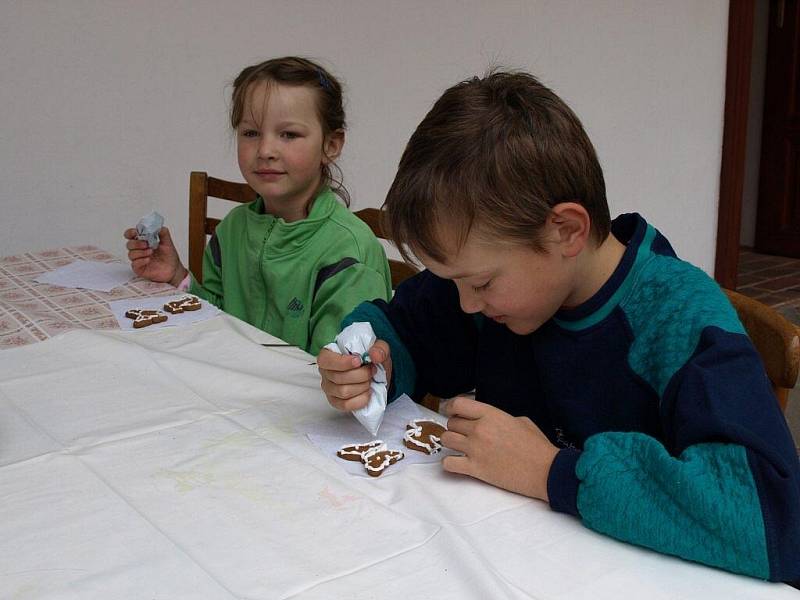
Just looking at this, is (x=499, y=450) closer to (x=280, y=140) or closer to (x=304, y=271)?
(x=304, y=271)

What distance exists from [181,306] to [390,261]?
0.50m

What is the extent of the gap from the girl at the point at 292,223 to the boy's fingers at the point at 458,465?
830 millimetres

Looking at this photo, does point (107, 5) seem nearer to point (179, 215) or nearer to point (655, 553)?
point (179, 215)

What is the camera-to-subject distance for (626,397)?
1.09m

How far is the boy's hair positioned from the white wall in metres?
2.31

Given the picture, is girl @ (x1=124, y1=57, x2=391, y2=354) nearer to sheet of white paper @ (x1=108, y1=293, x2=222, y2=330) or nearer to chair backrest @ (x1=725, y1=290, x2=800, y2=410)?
sheet of white paper @ (x1=108, y1=293, x2=222, y2=330)

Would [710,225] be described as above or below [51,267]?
below

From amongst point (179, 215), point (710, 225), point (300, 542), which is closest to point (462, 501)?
point (300, 542)

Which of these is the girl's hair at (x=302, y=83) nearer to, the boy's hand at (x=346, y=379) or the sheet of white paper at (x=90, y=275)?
the sheet of white paper at (x=90, y=275)

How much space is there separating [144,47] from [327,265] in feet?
5.47

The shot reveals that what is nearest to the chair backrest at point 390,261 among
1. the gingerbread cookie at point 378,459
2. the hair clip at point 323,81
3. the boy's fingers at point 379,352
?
the hair clip at point 323,81

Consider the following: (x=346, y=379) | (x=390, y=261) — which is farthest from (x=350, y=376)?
(x=390, y=261)

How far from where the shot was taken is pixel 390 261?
6.30 ft

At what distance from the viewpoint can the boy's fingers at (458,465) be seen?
964 millimetres
